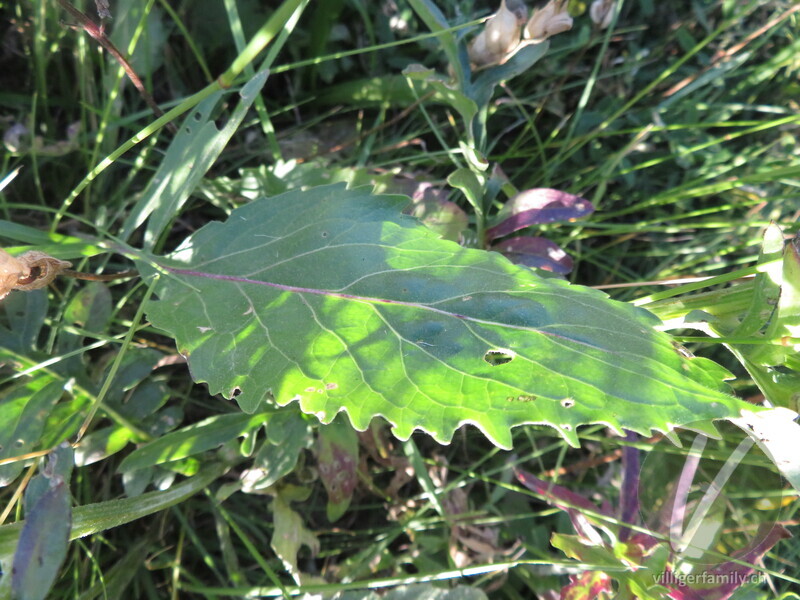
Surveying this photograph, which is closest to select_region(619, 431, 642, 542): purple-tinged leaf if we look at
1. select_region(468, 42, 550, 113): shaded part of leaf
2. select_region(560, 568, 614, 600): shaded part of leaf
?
select_region(560, 568, 614, 600): shaded part of leaf

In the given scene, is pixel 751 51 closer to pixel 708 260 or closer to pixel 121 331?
pixel 708 260

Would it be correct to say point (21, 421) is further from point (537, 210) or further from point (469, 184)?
point (537, 210)

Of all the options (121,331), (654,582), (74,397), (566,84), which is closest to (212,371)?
(74,397)

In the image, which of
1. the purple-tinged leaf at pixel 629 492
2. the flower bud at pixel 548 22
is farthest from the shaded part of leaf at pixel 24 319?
the purple-tinged leaf at pixel 629 492

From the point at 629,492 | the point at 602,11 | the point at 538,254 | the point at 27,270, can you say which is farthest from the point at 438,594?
the point at 602,11

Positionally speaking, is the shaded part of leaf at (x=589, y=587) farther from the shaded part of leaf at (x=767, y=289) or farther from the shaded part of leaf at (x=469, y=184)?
the shaded part of leaf at (x=469, y=184)

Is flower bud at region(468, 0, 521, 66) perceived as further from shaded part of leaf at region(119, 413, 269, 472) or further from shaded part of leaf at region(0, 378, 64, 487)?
shaded part of leaf at region(0, 378, 64, 487)
